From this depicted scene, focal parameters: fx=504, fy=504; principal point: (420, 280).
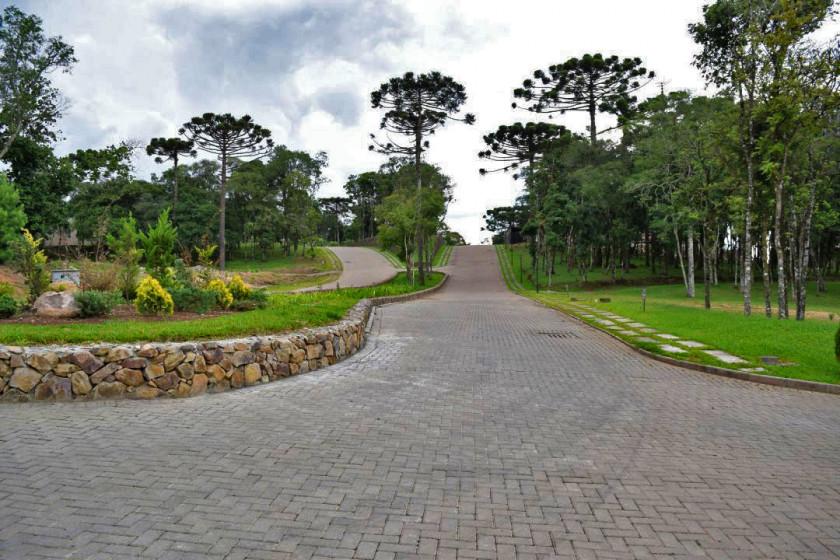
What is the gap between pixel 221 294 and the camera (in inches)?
418

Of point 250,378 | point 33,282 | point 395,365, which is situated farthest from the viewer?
point 33,282

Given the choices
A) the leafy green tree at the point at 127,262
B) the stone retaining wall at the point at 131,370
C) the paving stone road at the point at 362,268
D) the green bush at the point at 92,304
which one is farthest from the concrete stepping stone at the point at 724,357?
the paving stone road at the point at 362,268

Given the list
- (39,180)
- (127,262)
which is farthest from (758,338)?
(39,180)

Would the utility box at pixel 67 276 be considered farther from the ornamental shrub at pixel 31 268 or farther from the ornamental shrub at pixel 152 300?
the ornamental shrub at pixel 152 300

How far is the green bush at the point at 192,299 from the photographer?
9.84 metres

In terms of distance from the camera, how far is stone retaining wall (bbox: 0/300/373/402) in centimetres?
617

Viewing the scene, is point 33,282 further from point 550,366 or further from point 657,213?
point 657,213

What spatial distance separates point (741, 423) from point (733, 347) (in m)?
4.90

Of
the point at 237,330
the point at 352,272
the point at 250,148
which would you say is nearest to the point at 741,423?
the point at 237,330

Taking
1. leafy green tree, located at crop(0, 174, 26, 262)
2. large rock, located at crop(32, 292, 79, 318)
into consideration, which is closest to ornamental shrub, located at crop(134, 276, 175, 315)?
large rock, located at crop(32, 292, 79, 318)

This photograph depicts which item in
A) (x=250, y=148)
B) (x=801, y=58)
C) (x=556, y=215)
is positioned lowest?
(x=556, y=215)

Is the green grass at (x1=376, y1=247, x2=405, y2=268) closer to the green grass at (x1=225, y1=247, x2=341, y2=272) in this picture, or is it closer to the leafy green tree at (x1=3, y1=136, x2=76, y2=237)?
the green grass at (x1=225, y1=247, x2=341, y2=272)

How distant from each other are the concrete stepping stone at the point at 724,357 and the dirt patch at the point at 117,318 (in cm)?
921

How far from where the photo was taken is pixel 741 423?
18.3 feet
